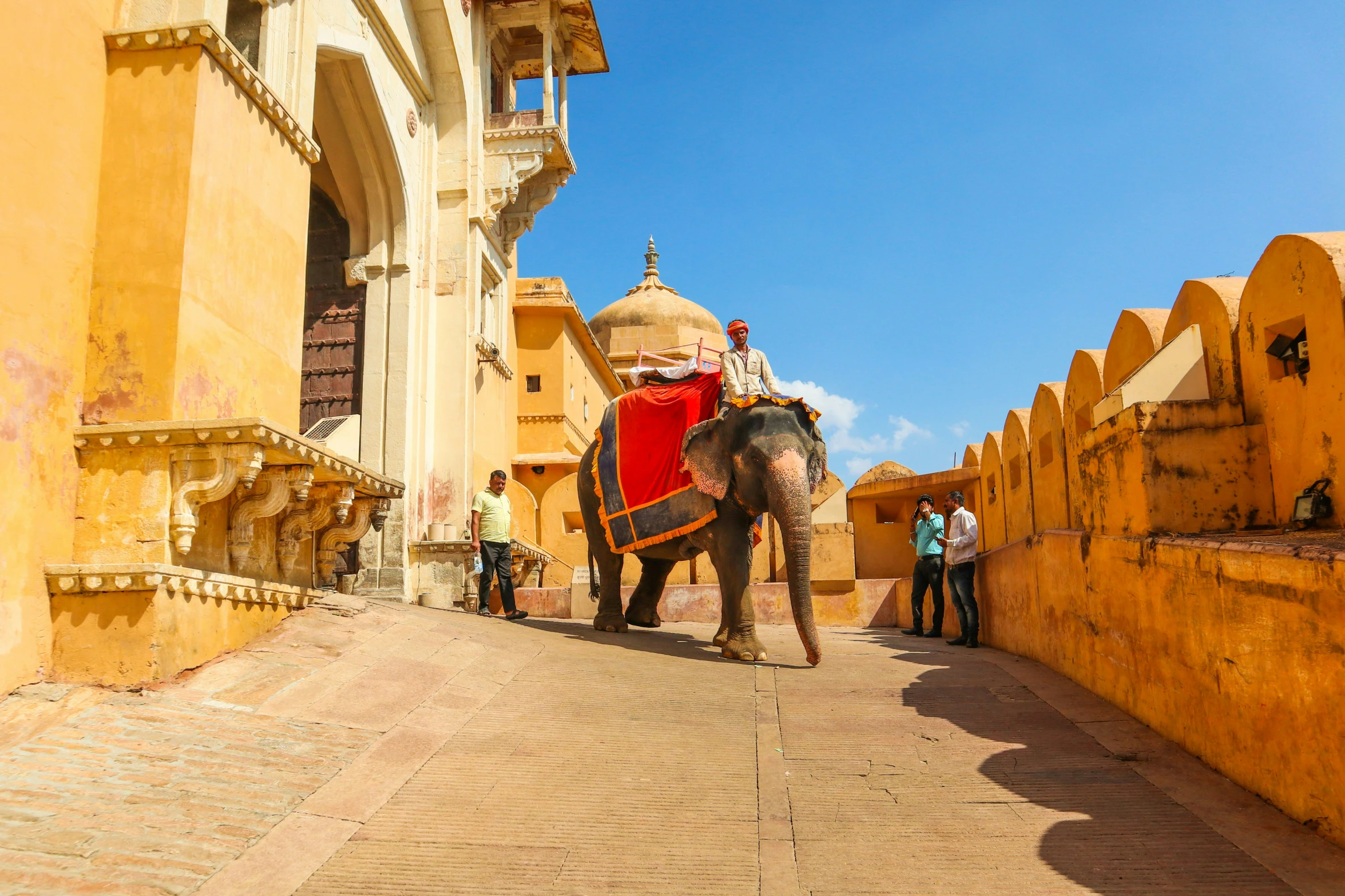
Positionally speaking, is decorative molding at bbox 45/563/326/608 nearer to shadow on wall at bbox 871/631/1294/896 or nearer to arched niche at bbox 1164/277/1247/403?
shadow on wall at bbox 871/631/1294/896

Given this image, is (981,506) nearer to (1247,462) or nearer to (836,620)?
(836,620)

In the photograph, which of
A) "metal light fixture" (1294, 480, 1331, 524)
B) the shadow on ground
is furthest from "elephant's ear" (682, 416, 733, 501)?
"metal light fixture" (1294, 480, 1331, 524)

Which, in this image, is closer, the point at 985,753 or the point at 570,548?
the point at 985,753

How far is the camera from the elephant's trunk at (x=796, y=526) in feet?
26.3

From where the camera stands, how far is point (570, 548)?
16.5 meters

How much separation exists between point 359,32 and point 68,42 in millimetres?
6418

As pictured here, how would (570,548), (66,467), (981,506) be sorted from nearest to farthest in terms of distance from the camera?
1. (66,467)
2. (981,506)
3. (570,548)

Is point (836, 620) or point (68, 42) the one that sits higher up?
point (68, 42)

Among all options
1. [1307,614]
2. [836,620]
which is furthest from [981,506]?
[1307,614]

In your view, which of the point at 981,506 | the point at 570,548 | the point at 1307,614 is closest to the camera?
the point at 1307,614

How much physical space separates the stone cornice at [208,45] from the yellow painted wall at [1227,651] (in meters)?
6.09

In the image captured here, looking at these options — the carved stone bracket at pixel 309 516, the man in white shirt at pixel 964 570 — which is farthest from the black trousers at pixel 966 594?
the carved stone bracket at pixel 309 516

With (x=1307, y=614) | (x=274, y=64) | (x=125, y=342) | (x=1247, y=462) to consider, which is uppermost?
(x=274, y=64)

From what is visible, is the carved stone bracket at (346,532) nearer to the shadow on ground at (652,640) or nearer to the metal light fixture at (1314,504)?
the shadow on ground at (652,640)
